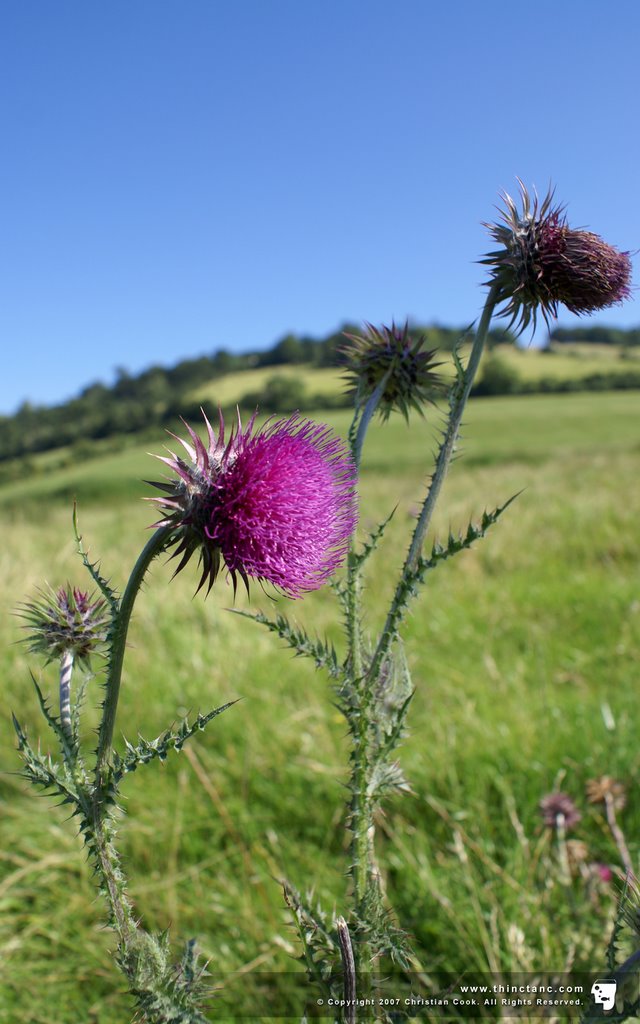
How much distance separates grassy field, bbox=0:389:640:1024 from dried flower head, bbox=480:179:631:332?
1.17 ft

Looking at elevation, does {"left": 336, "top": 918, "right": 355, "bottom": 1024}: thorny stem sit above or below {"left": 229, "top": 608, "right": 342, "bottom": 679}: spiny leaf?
below

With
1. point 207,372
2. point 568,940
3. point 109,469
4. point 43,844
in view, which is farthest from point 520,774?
point 207,372

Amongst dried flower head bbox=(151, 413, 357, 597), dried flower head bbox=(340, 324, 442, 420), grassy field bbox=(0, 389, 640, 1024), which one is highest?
dried flower head bbox=(340, 324, 442, 420)

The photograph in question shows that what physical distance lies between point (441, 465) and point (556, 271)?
0.62m

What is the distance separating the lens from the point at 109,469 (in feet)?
183

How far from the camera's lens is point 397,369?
88.0 inches

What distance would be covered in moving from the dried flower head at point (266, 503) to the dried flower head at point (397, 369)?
0.49 meters

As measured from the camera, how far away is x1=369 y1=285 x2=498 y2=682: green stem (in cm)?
168

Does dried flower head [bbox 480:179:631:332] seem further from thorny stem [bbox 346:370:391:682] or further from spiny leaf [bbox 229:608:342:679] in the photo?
spiny leaf [bbox 229:608:342:679]

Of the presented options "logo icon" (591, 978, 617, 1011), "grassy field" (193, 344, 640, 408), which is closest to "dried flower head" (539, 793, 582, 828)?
"logo icon" (591, 978, 617, 1011)

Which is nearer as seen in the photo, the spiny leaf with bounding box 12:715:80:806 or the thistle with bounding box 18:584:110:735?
the spiny leaf with bounding box 12:715:80:806

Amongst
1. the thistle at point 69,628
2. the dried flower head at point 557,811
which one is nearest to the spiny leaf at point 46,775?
the thistle at point 69,628

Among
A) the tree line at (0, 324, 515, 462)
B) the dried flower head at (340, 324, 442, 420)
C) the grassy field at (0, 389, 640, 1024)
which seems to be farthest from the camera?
the tree line at (0, 324, 515, 462)

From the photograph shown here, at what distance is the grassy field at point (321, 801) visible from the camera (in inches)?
111
